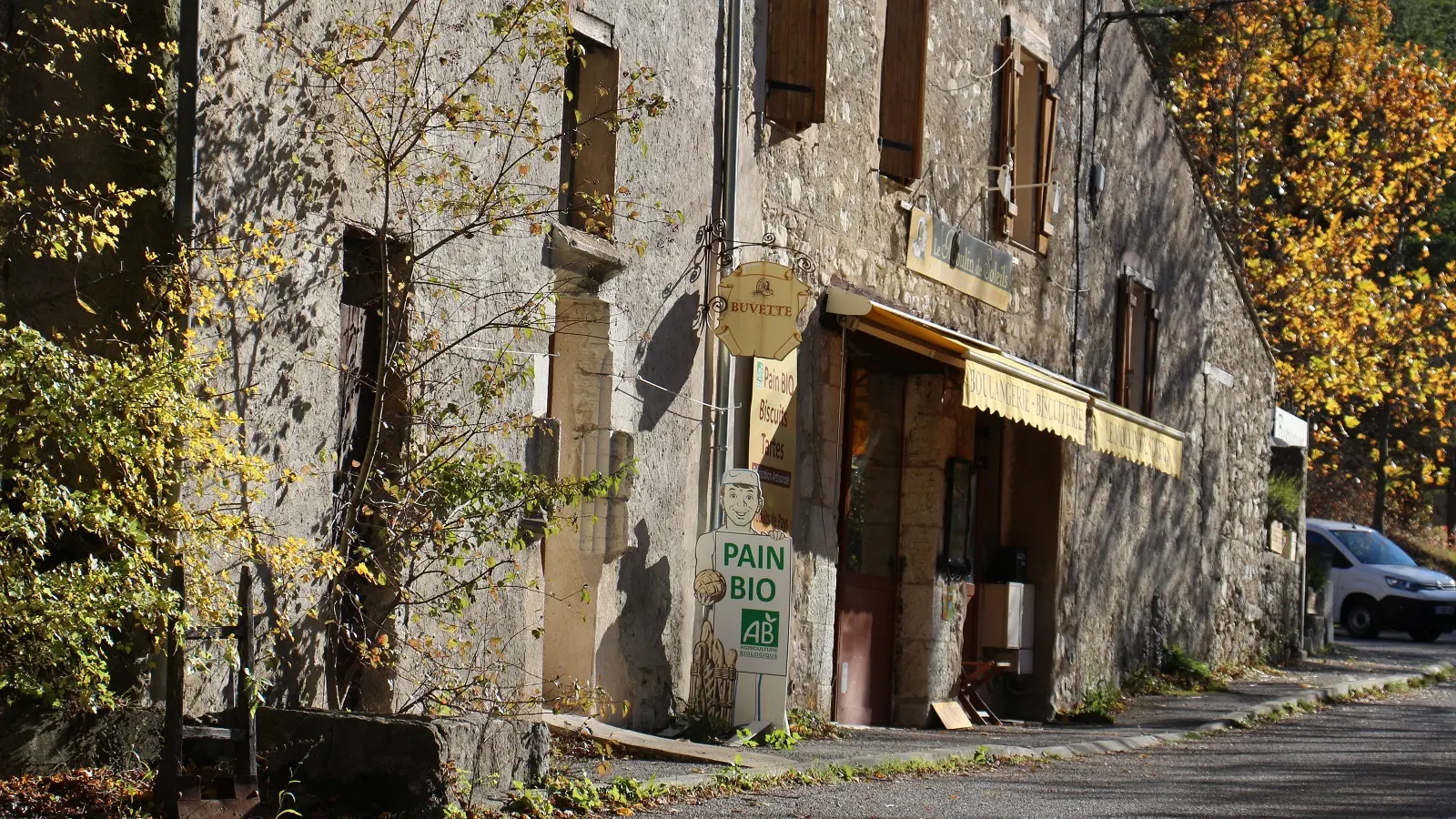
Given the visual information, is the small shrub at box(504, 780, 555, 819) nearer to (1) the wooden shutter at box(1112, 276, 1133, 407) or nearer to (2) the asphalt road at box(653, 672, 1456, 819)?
(2) the asphalt road at box(653, 672, 1456, 819)

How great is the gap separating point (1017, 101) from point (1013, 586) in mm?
3786

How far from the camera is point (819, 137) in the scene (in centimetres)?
1154

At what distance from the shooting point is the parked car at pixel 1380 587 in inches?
1024

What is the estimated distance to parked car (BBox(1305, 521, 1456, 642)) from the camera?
85.4ft

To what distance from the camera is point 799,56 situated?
11117mm

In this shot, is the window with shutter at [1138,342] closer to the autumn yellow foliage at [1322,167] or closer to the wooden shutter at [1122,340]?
the wooden shutter at [1122,340]

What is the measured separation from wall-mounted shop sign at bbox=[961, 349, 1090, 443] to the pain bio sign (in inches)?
77.4

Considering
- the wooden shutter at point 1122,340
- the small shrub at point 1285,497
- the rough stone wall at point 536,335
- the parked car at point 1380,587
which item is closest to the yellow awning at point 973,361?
the rough stone wall at point 536,335

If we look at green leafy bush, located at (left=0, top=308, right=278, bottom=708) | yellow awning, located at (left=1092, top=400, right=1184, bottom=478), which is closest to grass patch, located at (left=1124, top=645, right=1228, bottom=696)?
yellow awning, located at (left=1092, top=400, right=1184, bottom=478)

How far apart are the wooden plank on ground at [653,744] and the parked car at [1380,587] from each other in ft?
60.4

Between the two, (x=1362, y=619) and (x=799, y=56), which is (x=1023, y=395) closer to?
(x=799, y=56)

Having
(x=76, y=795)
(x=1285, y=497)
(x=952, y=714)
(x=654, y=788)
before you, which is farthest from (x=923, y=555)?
(x=1285, y=497)

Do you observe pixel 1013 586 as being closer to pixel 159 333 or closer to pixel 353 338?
pixel 353 338

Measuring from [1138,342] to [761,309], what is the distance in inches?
316
